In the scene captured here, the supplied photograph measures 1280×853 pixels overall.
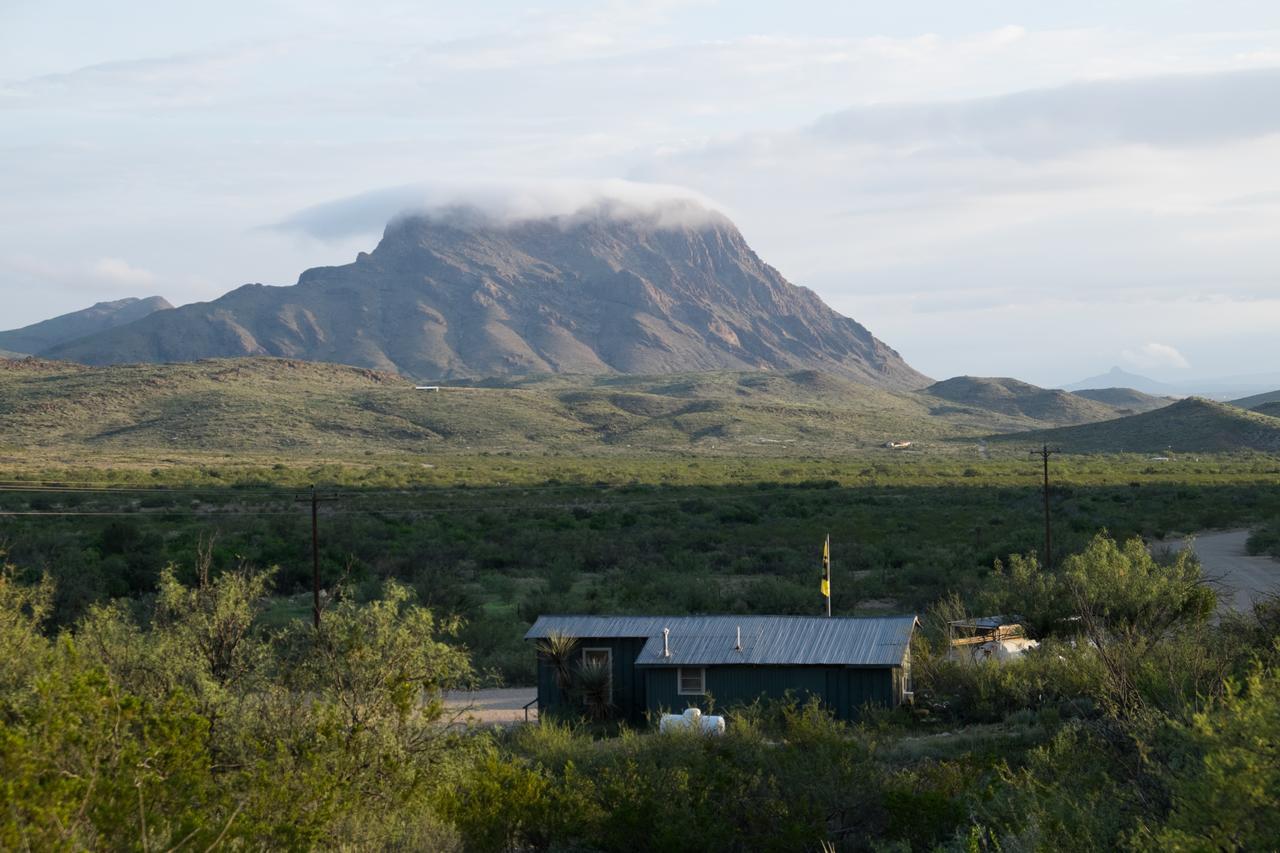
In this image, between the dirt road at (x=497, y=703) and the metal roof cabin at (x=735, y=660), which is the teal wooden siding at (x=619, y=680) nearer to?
the metal roof cabin at (x=735, y=660)

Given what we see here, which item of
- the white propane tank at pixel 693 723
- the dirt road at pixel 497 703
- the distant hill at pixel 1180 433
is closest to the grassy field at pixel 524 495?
the dirt road at pixel 497 703

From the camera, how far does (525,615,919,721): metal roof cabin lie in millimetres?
20156

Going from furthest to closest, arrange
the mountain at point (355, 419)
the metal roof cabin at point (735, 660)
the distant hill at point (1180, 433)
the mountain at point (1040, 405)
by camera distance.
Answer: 1. the mountain at point (1040, 405)
2. the distant hill at point (1180, 433)
3. the mountain at point (355, 419)
4. the metal roof cabin at point (735, 660)

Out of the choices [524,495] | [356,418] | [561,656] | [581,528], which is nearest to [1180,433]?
[356,418]

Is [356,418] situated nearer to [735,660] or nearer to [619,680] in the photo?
[619,680]

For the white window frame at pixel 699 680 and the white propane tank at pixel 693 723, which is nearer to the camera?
the white propane tank at pixel 693 723

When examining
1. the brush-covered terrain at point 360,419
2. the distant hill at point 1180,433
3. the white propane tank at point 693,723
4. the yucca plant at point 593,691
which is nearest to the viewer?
the white propane tank at point 693,723

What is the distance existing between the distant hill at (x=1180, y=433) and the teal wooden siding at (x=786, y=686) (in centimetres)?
9920

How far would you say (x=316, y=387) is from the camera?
13250 centimetres

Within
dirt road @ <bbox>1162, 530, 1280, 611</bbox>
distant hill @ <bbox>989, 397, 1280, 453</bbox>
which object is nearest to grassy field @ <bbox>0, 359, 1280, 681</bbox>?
distant hill @ <bbox>989, 397, 1280, 453</bbox>

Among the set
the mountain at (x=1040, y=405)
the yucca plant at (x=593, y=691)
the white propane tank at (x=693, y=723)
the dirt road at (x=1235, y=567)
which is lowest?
the dirt road at (x=1235, y=567)

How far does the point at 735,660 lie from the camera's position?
20531 millimetres

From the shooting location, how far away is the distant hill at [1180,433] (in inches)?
4375

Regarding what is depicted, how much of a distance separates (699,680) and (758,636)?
4.59ft
